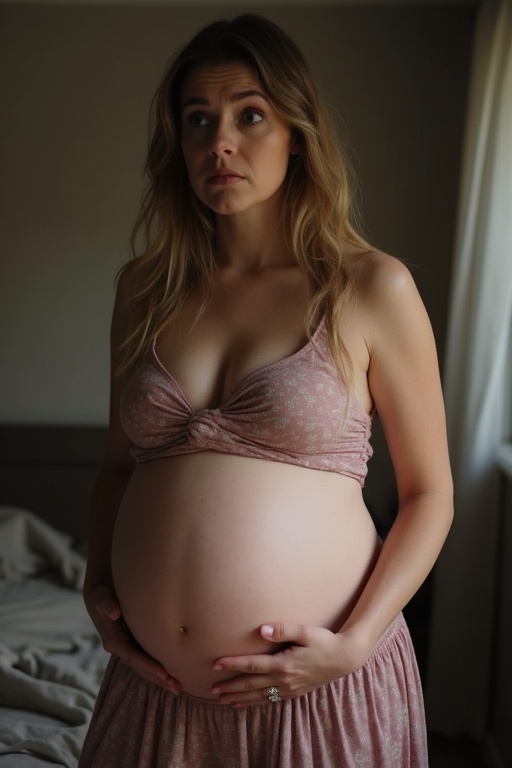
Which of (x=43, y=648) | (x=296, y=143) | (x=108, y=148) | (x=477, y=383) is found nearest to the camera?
(x=296, y=143)

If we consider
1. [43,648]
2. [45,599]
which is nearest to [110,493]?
[43,648]

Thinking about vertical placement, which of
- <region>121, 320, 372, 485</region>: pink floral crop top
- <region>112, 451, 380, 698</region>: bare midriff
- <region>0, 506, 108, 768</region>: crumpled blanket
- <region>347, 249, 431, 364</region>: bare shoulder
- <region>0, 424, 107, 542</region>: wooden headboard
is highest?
<region>347, 249, 431, 364</region>: bare shoulder

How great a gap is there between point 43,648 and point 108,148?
1799 mm

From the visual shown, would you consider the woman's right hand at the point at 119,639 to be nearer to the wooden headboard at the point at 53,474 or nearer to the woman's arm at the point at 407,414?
the woman's arm at the point at 407,414

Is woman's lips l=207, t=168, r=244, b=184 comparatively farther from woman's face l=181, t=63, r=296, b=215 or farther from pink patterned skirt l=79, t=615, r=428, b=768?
pink patterned skirt l=79, t=615, r=428, b=768

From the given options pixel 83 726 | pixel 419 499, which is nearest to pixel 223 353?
pixel 419 499

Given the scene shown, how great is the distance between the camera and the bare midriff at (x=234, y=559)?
1.10m

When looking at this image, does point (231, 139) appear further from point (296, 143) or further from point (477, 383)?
point (477, 383)

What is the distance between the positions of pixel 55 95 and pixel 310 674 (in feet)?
8.83

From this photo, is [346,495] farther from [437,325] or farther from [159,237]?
[437,325]

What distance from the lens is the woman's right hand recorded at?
3.73 feet

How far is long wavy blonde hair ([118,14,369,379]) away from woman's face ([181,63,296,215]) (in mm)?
19

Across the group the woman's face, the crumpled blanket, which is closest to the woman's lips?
the woman's face

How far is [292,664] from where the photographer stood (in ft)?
3.43
